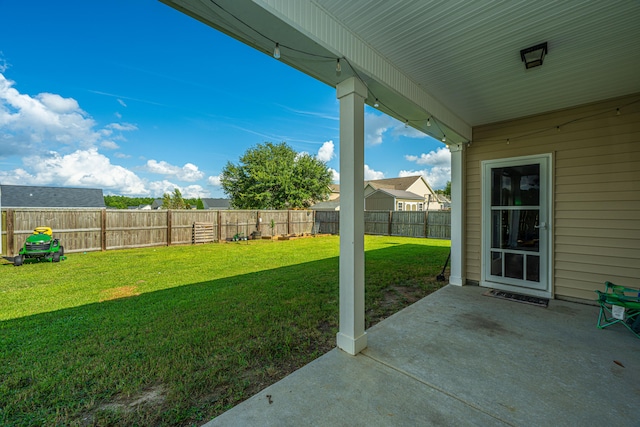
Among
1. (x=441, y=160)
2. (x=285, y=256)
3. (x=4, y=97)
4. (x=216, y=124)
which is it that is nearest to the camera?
(x=285, y=256)

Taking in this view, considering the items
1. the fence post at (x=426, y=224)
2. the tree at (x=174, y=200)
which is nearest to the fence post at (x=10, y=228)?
the fence post at (x=426, y=224)

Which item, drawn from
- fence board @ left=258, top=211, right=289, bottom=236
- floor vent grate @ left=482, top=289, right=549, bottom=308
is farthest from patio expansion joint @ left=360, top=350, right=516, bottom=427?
fence board @ left=258, top=211, right=289, bottom=236

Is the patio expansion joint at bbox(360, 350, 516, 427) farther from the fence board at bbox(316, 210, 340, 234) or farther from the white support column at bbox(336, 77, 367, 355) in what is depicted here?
the fence board at bbox(316, 210, 340, 234)

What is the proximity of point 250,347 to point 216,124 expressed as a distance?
16579 mm

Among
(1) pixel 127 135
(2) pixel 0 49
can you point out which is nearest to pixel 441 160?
→ (1) pixel 127 135

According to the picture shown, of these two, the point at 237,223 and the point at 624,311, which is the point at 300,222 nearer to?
the point at 237,223

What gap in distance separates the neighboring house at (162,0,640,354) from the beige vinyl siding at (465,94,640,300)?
1 cm

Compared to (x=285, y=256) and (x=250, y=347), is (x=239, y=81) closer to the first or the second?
(x=285, y=256)

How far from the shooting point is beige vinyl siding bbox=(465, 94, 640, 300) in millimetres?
3094

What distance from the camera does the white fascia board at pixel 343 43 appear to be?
1527 millimetres

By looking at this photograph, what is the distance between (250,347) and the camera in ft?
7.33

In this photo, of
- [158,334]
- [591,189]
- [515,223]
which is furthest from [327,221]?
[158,334]

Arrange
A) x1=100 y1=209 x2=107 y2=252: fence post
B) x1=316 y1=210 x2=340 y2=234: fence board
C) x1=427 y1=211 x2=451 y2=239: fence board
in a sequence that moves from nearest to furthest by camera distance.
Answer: x1=100 y1=209 x2=107 y2=252: fence post
x1=427 y1=211 x2=451 y2=239: fence board
x1=316 y1=210 x2=340 y2=234: fence board

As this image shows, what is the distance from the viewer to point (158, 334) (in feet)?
8.11
